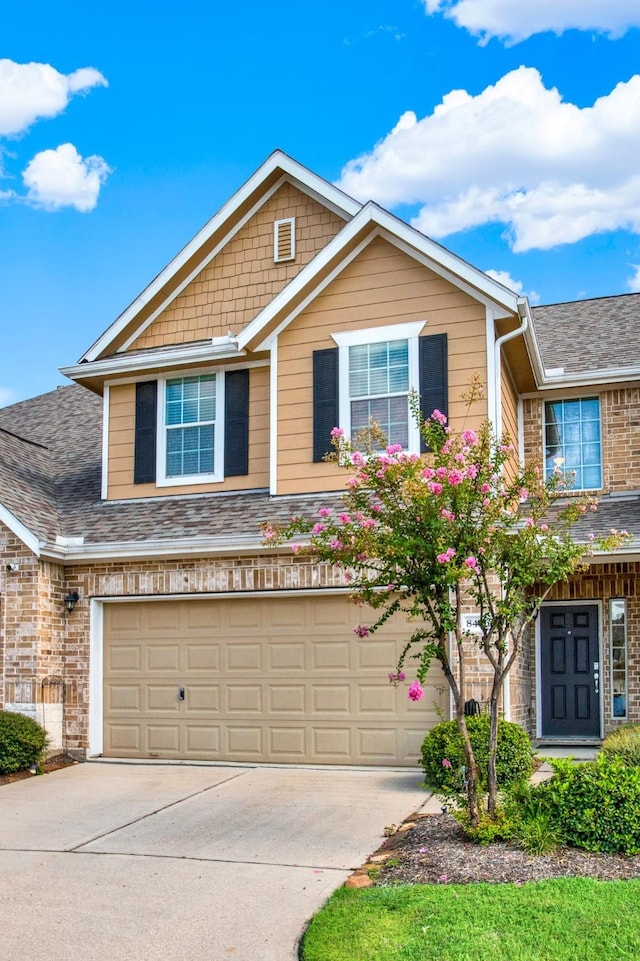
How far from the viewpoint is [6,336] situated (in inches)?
915

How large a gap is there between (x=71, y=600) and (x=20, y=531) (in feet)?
4.03

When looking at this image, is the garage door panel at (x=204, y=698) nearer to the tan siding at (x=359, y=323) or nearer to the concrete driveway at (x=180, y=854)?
the concrete driveway at (x=180, y=854)

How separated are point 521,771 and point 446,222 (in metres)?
33.5

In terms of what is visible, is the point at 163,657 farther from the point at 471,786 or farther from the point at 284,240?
Answer: the point at 284,240

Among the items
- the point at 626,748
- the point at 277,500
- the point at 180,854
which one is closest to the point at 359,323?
the point at 277,500

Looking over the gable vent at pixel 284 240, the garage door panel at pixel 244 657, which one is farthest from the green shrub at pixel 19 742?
the gable vent at pixel 284 240

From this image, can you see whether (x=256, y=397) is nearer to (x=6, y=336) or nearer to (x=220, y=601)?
(x=220, y=601)

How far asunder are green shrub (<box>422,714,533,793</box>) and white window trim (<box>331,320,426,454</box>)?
4.00 meters

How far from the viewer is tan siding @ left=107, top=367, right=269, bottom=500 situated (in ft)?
46.1

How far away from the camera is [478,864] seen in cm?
708

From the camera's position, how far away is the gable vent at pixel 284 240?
49.8 feet

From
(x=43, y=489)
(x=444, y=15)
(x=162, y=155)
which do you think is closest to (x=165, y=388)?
(x=43, y=489)

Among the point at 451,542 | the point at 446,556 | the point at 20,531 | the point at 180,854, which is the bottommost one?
the point at 180,854

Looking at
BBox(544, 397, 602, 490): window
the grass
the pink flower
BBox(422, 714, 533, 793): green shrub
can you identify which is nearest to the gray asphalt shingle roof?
BBox(544, 397, 602, 490): window
